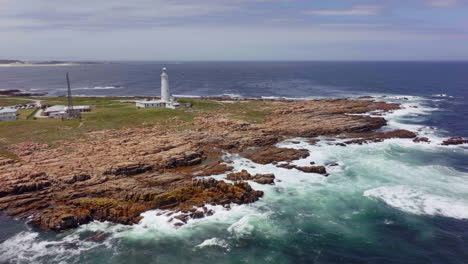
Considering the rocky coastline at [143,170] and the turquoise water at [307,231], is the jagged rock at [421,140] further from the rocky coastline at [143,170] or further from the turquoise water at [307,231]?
the turquoise water at [307,231]

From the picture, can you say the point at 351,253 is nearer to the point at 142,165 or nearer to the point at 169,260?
the point at 169,260

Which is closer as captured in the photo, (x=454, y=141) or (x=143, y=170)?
(x=143, y=170)

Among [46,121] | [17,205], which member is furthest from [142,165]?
[46,121]

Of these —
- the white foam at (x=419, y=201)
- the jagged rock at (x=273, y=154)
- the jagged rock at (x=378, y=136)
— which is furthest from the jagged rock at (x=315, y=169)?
the jagged rock at (x=378, y=136)

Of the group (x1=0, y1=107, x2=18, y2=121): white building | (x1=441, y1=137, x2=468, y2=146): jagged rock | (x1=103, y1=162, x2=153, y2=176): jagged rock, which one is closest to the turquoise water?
(x1=103, y1=162, x2=153, y2=176): jagged rock

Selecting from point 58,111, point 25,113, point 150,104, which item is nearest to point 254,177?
point 150,104

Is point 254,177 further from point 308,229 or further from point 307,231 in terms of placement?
point 307,231
